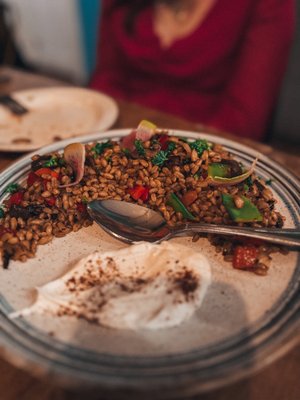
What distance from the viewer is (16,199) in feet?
4.15

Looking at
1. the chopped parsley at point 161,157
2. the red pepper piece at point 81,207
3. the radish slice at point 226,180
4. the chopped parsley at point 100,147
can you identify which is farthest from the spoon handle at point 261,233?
the chopped parsley at point 100,147

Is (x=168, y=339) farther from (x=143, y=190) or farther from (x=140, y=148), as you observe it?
(x=140, y=148)

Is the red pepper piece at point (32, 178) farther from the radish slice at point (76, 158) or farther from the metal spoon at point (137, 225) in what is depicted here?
the metal spoon at point (137, 225)

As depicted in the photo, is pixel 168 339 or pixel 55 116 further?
pixel 55 116

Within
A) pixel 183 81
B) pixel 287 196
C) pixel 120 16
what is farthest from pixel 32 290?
pixel 120 16

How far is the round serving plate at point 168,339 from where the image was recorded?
0.78 meters

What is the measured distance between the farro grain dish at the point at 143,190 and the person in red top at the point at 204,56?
1.30 m

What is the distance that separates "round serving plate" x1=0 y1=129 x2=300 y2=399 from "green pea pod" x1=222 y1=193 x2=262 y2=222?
13cm

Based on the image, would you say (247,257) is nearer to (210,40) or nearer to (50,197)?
(50,197)

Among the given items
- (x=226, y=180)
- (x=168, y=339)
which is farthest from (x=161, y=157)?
(x=168, y=339)

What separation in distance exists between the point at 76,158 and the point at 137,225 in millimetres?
314

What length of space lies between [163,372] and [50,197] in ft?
2.19

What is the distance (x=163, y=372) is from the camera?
801mm

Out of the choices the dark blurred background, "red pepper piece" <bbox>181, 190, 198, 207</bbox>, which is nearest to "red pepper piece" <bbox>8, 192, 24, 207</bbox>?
"red pepper piece" <bbox>181, 190, 198, 207</bbox>
